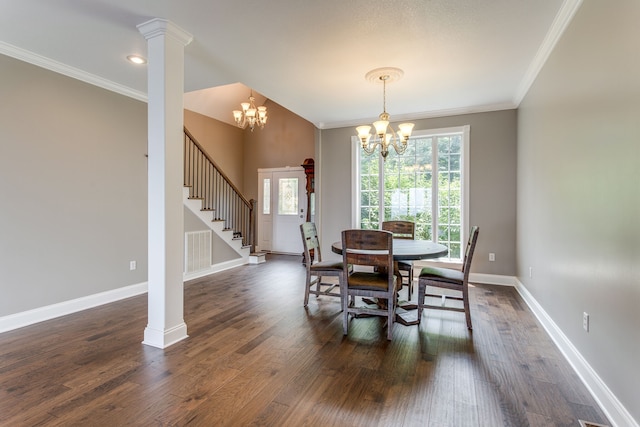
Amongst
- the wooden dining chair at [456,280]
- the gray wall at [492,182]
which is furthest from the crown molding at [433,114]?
the wooden dining chair at [456,280]

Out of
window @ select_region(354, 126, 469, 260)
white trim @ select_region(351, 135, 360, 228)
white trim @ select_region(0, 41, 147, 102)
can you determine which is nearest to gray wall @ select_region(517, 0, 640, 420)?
window @ select_region(354, 126, 469, 260)

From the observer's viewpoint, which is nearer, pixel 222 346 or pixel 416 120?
pixel 222 346

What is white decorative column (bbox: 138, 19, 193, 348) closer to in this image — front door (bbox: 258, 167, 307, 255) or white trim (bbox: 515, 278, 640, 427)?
white trim (bbox: 515, 278, 640, 427)

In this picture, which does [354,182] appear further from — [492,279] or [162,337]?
[162,337]

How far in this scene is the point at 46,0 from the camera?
2223 mm

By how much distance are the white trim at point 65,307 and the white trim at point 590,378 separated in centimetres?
459

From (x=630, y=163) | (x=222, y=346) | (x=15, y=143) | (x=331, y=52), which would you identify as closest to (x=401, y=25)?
(x=331, y=52)

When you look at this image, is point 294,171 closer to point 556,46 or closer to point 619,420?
point 556,46

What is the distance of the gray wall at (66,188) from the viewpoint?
9.82 feet

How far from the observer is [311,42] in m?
2.77

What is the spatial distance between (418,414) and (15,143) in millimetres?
4103

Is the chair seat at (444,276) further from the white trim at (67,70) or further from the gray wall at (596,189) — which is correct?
the white trim at (67,70)

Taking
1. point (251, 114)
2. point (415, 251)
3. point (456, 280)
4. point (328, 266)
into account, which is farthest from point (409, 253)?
point (251, 114)

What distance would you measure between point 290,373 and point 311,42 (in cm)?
268
